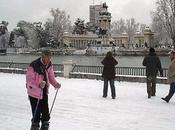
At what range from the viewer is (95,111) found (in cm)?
1177

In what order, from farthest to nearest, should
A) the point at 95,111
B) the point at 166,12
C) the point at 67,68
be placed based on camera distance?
the point at 166,12 → the point at 67,68 → the point at 95,111

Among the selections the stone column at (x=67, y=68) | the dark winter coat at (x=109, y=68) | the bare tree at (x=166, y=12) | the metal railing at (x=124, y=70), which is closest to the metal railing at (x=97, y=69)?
the metal railing at (x=124, y=70)

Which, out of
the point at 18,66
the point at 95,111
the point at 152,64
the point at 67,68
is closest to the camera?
the point at 95,111

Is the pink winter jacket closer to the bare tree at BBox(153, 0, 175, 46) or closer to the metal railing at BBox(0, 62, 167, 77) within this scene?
the metal railing at BBox(0, 62, 167, 77)

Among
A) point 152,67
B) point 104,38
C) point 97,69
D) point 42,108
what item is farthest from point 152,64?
point 104,38

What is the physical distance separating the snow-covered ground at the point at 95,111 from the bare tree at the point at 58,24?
87.3 m

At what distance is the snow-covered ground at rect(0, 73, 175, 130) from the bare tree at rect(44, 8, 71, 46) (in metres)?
87.3

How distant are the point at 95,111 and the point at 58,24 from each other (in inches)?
3653

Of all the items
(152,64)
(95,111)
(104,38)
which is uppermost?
(104,38)

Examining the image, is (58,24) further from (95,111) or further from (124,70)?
(95,111)

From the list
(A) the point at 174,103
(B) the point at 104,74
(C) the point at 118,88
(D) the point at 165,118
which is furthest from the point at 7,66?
(D) the point at 165,118

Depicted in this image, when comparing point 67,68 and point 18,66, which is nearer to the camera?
point 67,68

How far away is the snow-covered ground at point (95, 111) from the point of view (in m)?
9.80

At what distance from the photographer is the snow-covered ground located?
32.1ft
